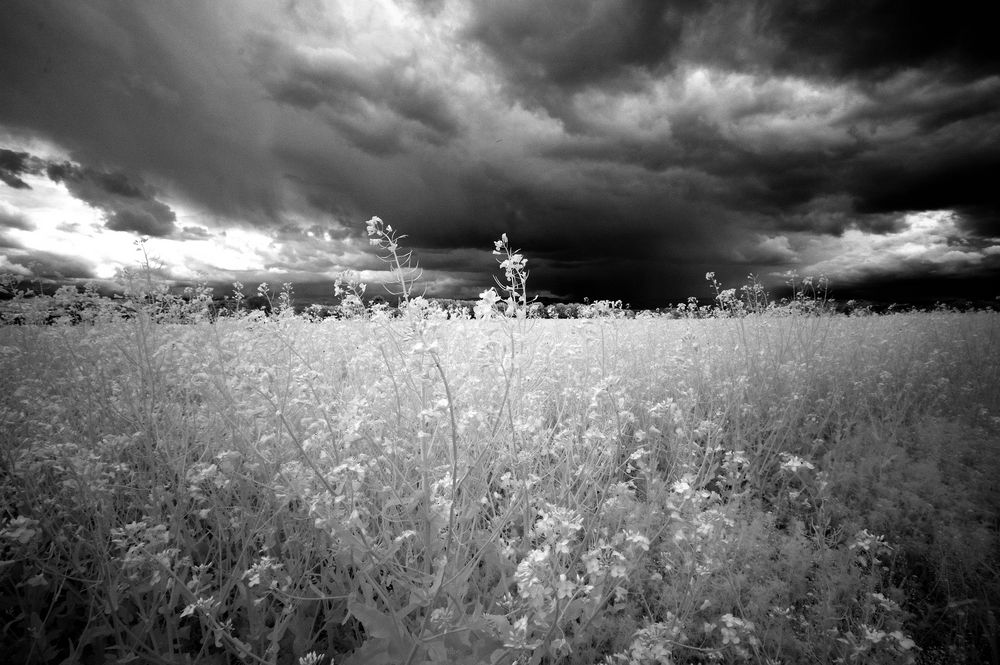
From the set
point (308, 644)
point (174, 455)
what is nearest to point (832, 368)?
point (308, 644)

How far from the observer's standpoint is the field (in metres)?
2.39

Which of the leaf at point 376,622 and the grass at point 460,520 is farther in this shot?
the grass at point 460,520

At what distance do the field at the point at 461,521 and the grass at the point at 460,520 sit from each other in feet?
0.12

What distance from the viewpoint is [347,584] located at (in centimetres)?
323

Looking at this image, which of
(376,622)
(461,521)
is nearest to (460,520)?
(461,521)

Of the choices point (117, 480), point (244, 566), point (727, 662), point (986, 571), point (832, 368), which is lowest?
point (727, 662)

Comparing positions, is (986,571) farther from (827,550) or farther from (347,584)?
(347,584)

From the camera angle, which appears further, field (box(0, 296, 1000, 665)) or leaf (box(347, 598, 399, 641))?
field (box(0, 296, 1000, 665))

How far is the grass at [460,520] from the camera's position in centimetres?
239

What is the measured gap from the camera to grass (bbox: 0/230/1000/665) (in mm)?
2389

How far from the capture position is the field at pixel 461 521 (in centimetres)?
239

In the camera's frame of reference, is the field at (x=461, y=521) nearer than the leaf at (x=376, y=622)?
No

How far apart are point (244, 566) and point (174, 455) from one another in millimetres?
1586

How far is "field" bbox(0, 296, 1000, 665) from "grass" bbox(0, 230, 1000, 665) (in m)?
0.04
